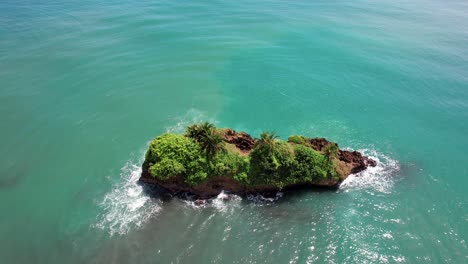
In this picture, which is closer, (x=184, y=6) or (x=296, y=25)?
(x=296, y=25)

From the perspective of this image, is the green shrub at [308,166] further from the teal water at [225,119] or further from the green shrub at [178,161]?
the green shrub at [178,161]

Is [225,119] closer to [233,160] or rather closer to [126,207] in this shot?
[233,160]

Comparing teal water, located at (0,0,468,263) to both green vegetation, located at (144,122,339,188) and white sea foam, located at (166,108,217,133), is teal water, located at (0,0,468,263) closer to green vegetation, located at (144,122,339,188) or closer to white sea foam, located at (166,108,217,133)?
white sea foam, located at (166,108,217,133)

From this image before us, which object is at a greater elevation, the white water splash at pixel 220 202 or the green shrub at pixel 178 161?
the green shrub at pixel 178 161

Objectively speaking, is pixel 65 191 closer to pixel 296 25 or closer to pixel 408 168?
pixel 408 168

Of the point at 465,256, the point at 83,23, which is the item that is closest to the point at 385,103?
the point at 465,256

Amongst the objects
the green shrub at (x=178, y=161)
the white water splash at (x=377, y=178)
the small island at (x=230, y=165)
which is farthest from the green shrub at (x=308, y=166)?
the green shrub at (x=178, y=161)
